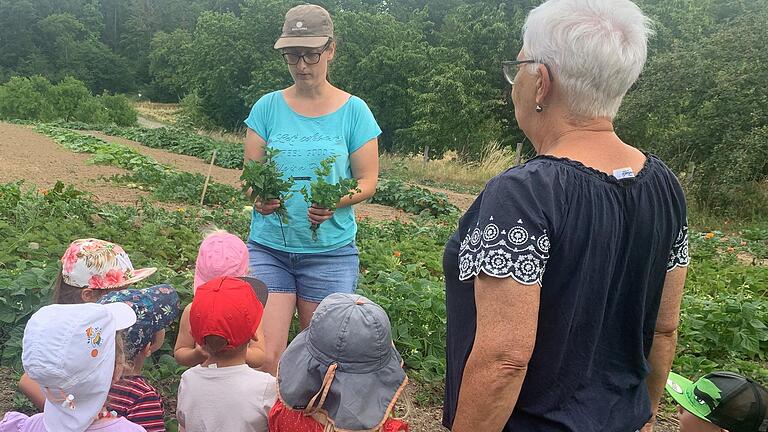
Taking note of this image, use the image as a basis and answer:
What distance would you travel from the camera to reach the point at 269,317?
282 cm

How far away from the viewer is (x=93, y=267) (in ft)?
9.18

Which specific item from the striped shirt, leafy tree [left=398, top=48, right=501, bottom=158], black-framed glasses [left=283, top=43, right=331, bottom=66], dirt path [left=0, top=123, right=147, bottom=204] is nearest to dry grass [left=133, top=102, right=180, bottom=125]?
leafy tree [left=398, top=48, right=501, bottom=158]

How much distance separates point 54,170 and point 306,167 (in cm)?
1113

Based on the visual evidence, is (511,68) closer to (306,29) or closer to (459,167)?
(306,29)

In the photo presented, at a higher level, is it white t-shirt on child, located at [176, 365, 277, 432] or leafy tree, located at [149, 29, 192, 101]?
white t-shirt on child, located at [176, 365, 277, 432]

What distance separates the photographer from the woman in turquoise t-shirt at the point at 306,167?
2854 mm

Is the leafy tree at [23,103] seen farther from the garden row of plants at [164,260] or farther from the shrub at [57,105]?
the garden row of plants at [164,260]

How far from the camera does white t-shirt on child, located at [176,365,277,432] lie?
2.27 metres

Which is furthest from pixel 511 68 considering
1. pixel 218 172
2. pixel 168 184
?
pixel 218 172

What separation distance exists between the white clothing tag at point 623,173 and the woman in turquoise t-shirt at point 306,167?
4.77ft

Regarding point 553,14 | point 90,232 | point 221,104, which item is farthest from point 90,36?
point 553,14

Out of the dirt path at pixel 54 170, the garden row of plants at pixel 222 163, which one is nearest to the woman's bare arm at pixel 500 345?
the dirt path at pixel 54 170

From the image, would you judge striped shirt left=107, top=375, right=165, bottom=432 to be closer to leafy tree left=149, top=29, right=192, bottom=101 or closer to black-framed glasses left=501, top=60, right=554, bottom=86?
black-framed glasses left=501, top=60, right=554, bottom=86

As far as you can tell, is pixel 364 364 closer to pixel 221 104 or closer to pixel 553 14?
pixel 553 14
